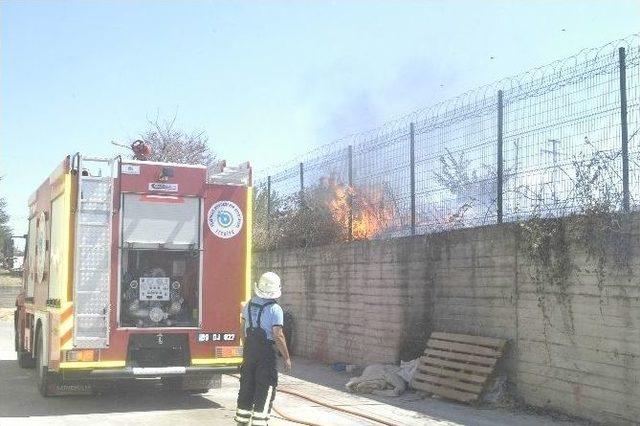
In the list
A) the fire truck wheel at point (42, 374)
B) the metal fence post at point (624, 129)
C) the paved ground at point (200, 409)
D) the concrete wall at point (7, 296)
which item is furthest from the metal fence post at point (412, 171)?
the concrete wall at point (7, 296)

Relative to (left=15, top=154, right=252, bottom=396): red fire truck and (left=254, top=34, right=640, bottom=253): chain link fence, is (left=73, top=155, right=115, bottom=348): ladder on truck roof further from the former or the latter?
(left=254, top=34, right=640, bottom=253): chain link fence

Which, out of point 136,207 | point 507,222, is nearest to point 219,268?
point 136,207

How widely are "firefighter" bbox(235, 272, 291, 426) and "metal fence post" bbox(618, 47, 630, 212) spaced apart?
3906 mm

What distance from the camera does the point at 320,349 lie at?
13352 millimetres

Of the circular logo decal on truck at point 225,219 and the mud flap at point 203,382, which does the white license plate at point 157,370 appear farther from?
the circular logo decal on truck at point 225,219

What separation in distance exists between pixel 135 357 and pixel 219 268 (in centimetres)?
150

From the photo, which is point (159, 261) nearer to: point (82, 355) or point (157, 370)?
point (157, 370)

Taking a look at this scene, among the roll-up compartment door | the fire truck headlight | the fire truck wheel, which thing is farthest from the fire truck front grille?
the fire truck wheel

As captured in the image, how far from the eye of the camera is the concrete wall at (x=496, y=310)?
7.28 metres

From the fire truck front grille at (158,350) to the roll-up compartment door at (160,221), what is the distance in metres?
1.15

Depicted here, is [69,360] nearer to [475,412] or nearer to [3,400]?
[3,400]

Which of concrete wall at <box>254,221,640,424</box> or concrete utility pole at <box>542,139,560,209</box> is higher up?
concrete utility pole at <box>542,139,560,209</box>

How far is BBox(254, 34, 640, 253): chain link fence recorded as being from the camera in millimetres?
7805

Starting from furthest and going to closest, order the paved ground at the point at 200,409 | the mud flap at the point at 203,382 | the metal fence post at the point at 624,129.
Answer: the mud flap at the point at 203,382 → the paved ground at the point at 200,409 → the metal fence post at the point at 624,129
